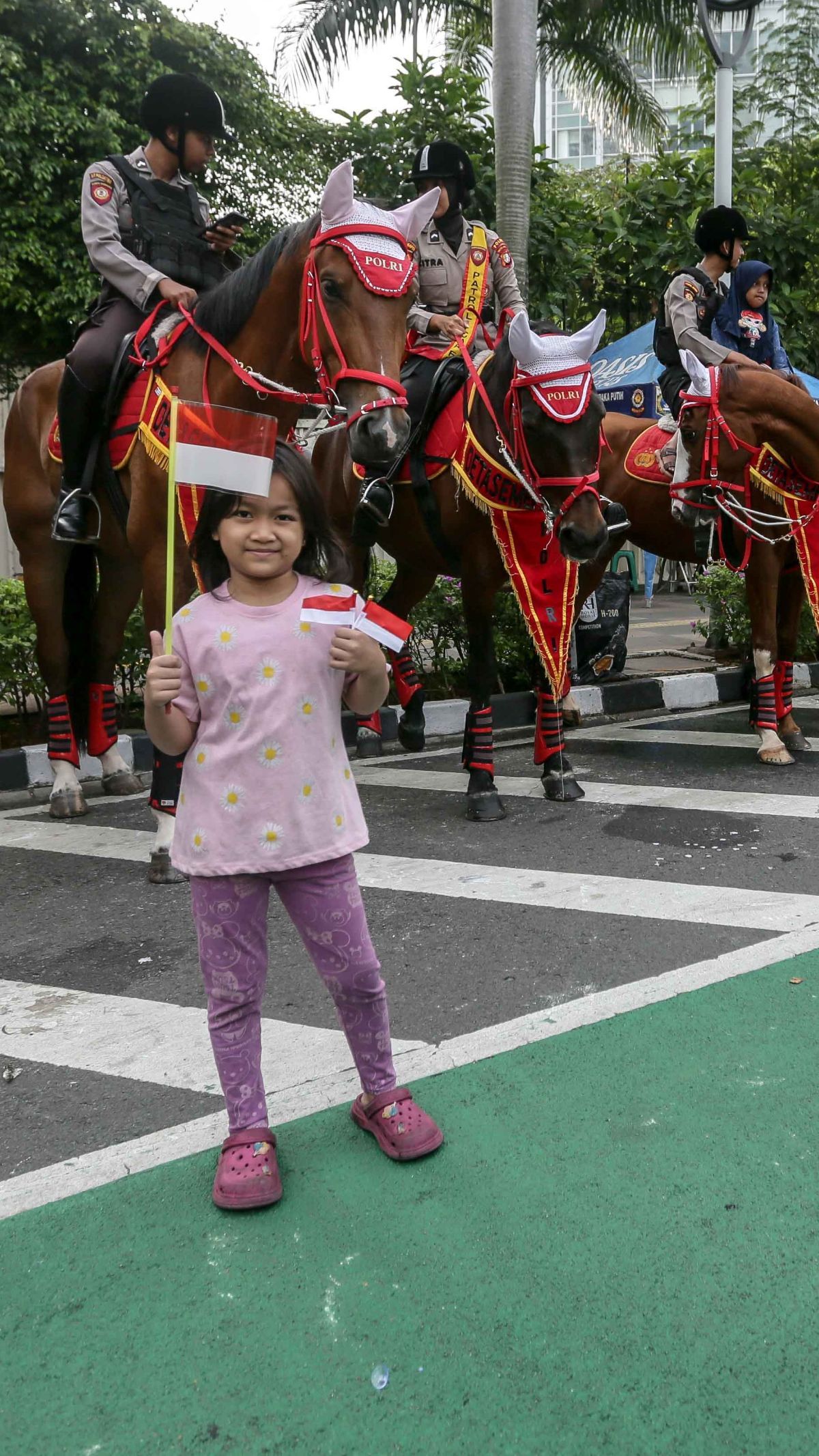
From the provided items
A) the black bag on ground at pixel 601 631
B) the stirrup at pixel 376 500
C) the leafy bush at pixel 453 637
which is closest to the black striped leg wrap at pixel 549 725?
the stirrup at pixel 376 500

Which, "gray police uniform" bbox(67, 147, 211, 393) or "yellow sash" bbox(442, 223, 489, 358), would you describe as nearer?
"gray police uniform" bbox(67, 147, 211, 393)

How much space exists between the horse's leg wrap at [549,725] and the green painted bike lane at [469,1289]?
3.44 meters

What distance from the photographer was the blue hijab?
26.0ft

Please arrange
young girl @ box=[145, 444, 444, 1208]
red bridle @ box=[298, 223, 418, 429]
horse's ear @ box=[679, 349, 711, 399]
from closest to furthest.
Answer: young girl @ box=[145, 444, 444, 1208]
red bridle @ box=[298, 223, 418, 429]
horse's ear @ box=[679, 349, 711, 399]

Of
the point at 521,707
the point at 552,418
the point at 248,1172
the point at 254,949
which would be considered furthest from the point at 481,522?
the point at 248,1172

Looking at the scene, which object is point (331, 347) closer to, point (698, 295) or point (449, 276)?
point (449, 276)

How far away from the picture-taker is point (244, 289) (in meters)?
4.92

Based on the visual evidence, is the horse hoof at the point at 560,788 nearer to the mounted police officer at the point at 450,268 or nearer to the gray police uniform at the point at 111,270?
the mounted police officer at the point at 450,268

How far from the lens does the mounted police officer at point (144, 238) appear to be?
540 centimetres

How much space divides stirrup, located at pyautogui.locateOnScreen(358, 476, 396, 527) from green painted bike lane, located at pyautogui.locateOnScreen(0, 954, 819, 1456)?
3.82 metres

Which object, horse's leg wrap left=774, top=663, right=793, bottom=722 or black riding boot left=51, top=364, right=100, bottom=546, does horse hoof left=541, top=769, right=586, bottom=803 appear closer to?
horse's leg wrap left=774, top=663, right=793, bottom=722

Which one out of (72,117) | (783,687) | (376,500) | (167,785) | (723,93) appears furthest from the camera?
(72,117)

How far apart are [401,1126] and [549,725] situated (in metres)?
3.88

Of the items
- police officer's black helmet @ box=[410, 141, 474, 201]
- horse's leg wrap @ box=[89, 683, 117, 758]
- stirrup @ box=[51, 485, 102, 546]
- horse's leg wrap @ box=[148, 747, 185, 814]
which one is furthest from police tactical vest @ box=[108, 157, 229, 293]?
horse's leg wrap @ box=[89, 683, 117, 758]
